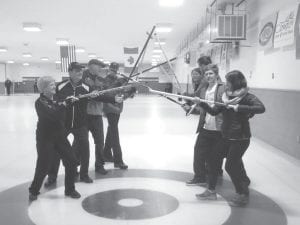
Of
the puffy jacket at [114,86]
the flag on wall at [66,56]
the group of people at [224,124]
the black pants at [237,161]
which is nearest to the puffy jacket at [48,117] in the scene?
the puffy jacket at [114,86]

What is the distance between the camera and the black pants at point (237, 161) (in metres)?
2.99

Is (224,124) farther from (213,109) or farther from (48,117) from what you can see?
(48,117)

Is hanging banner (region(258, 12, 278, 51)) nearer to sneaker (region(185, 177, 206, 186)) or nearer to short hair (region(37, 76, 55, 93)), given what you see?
sneaker (region(185, 177, 206, 186))

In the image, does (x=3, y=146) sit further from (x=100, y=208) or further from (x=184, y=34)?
(x=184, y=34)

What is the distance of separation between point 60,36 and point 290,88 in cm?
1113

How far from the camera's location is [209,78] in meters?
3.38

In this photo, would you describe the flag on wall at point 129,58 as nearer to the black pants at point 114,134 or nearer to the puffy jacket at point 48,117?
the black pants at point 114,134

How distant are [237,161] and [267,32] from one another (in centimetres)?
397

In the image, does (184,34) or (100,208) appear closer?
(100,208)

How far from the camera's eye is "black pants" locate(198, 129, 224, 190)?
3.17m

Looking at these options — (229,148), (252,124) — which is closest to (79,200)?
(229,148)

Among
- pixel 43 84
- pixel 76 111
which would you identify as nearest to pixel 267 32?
pixel 76 111

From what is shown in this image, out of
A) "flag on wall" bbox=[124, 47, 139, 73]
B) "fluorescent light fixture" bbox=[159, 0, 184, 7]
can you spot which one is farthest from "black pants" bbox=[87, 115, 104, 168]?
"flag on wall" bbox=[124, 47, 139, 73]

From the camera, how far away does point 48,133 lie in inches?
121
